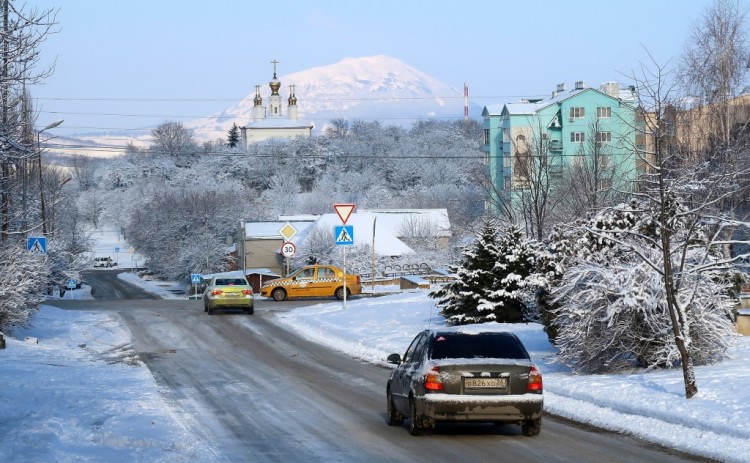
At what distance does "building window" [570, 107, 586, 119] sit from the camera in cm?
8850

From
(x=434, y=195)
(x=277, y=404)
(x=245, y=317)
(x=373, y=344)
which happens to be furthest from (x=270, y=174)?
(x=277, y=404)

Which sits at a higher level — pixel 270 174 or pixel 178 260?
pixel 270 174

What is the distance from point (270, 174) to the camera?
154 m

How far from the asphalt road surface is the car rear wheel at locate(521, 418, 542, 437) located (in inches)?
4.0

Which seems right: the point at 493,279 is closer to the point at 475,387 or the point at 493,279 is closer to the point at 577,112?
the point at 475,387

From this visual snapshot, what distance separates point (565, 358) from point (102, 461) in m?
10.5

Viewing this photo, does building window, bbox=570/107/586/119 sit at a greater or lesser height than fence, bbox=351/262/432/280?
greater

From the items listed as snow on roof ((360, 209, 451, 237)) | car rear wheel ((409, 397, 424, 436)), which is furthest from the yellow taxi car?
snow on roof ((360, 209, 451, 237))

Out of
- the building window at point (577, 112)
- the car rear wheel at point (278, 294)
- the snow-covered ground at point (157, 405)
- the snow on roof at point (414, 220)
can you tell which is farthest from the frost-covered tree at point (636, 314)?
the snow on roof at point (414, 220)

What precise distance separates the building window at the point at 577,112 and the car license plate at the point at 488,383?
77.7 metres

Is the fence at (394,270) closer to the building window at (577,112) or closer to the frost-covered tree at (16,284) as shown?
the building window at (577,112)

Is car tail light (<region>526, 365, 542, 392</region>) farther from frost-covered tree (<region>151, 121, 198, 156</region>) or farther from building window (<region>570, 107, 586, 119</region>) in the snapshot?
frost-covered tree (<region>151, 121, 198, 156</region>)

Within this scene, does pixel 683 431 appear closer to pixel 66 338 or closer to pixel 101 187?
pixel 66 338

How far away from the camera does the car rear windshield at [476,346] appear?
542 inches
